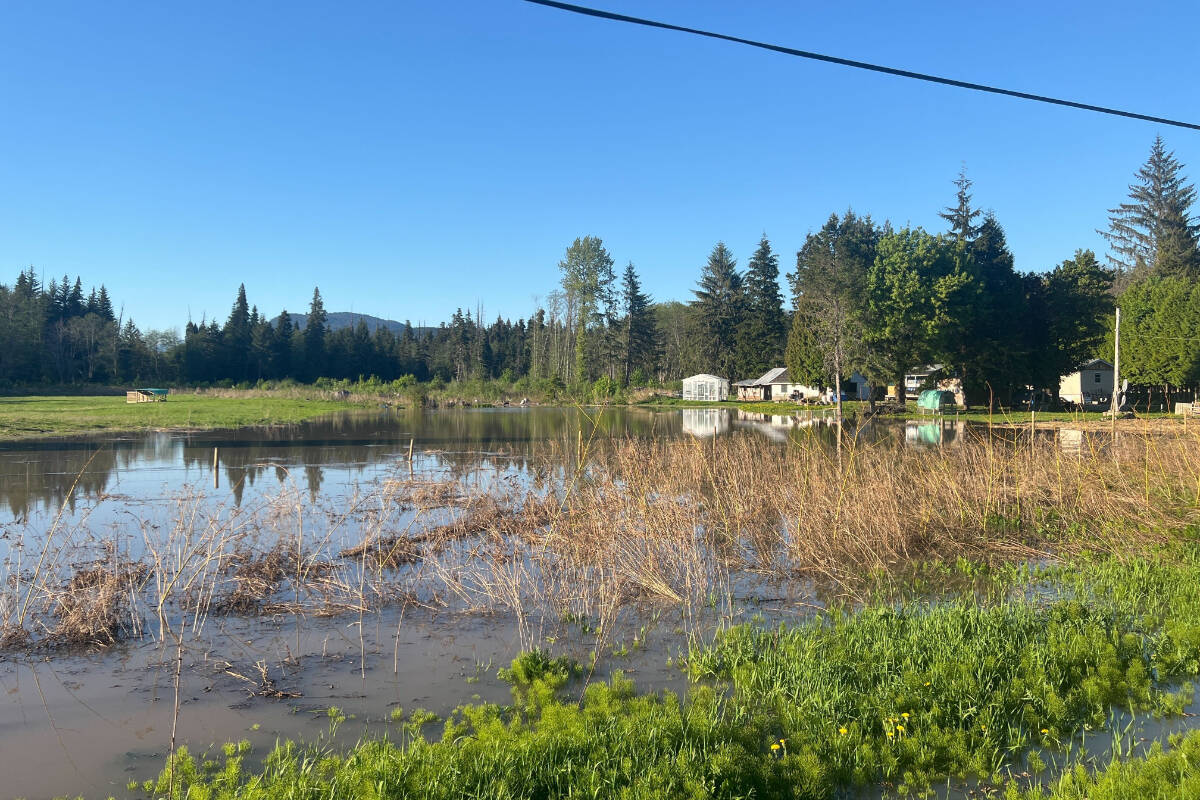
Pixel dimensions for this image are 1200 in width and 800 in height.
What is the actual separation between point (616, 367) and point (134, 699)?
259 ft

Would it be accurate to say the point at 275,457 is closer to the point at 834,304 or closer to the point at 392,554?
the point at 392,554

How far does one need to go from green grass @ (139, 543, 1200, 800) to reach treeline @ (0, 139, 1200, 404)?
1164 inches

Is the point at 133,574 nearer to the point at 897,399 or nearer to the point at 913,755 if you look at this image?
the point at 913,755

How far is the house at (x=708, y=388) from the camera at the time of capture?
251 ft

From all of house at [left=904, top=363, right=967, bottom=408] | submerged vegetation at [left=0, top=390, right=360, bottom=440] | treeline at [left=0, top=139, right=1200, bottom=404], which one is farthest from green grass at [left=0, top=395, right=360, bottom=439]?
house at [left=904, top=363, right=967, bottom=408]

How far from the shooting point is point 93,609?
26.1 ft

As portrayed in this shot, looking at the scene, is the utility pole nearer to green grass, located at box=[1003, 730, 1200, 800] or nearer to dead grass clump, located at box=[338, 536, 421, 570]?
green grass, located at box=[1003, 730, 1200, 800]

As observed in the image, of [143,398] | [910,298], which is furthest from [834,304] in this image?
[143,398]

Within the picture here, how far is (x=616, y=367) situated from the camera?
85.1m

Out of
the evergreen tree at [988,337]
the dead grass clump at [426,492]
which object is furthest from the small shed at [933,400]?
the dead grass clump at [426,492]

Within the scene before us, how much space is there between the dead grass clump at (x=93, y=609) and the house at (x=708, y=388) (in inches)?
2755

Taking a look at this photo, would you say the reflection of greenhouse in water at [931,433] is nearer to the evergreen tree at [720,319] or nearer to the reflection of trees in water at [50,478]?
the reflection of trees in water at [50,478]

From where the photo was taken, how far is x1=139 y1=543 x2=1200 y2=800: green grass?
4.41 metres

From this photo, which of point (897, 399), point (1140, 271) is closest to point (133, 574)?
point (897, 399)
